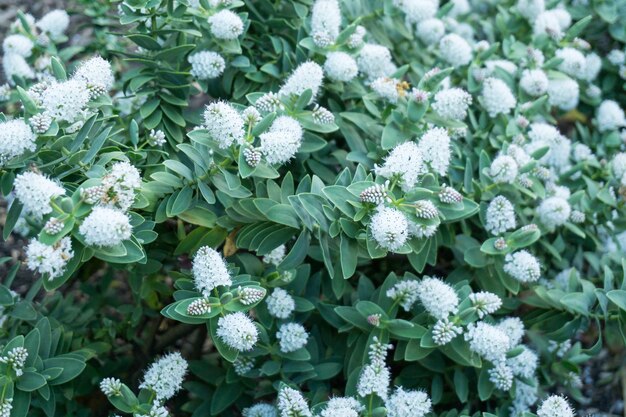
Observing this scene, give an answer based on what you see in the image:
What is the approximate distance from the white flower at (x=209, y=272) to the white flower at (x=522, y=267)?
1.13 meters

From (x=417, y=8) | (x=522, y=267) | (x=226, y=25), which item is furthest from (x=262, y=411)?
(x=417, y=8)

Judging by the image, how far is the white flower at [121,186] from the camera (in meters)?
2.24

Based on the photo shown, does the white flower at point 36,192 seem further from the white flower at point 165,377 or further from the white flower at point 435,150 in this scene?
the white flower at point 435,150

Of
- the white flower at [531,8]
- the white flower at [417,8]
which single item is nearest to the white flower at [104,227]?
the white flower at [417,8]

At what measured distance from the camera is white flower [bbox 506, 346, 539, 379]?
9.27 ft

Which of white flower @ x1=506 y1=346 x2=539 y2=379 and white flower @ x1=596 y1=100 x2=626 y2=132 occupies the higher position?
white flower @ x1=596 y1=100 x2=626 y2=132

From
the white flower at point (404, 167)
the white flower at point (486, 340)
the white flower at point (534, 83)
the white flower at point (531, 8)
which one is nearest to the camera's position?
the white flower at point (404, 167)

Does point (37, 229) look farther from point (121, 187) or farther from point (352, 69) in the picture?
point (352, 69)

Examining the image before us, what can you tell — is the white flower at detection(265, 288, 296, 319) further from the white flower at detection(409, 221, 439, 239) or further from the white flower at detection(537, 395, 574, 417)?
the white flower at detection(537, 395, 574, 417)

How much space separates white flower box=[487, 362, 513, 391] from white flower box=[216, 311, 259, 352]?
3.18ft

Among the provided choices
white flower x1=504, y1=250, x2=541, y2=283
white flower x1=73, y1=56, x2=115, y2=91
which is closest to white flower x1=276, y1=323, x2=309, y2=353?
white flower x1=504, y1=250, x2=541, y2=283

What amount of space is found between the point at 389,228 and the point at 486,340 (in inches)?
23.9

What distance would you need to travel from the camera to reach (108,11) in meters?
3.82

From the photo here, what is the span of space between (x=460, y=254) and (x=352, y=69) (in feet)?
2.91
